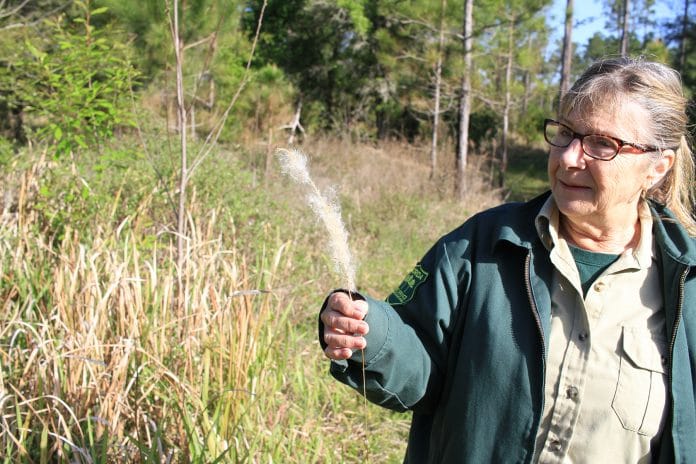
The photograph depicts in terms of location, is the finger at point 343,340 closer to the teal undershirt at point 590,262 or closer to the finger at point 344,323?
the finger at point 344,323

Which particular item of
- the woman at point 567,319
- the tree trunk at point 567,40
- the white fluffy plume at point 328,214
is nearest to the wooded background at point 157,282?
the white fluffy plume at point 328,214

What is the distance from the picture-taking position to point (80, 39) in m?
4.09

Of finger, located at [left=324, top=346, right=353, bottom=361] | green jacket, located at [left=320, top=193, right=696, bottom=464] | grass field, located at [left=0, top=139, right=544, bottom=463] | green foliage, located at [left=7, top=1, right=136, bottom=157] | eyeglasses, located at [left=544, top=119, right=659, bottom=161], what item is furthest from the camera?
green foliage, located at [left=7, top=1, right=136, bottom=157]

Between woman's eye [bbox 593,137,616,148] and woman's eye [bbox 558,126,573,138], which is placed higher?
woman's eye [bbox 558,126,573,138]

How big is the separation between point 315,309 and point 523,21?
1053 centimetres

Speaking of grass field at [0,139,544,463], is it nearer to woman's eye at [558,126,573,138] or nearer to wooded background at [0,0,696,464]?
wooded background at [0,0,696,464]

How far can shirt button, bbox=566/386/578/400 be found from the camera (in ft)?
4.99

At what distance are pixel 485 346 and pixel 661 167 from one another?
688 mm

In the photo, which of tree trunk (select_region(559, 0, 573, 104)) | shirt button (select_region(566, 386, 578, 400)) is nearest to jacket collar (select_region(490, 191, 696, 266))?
shirt button (select_region(566, 386, 578, 400))

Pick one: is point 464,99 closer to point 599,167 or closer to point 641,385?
point 599,167

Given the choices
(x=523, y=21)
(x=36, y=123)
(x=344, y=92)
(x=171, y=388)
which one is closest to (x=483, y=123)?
(x=344, y=92)

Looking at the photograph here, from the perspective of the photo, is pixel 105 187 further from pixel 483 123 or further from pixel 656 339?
pixel 483 123

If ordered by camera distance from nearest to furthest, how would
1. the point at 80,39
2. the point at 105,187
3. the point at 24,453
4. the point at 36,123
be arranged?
the point at 24,453 → the point at 80,39 → the point at 105,187 → the point at 36,123

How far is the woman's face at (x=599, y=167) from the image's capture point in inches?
62.6
